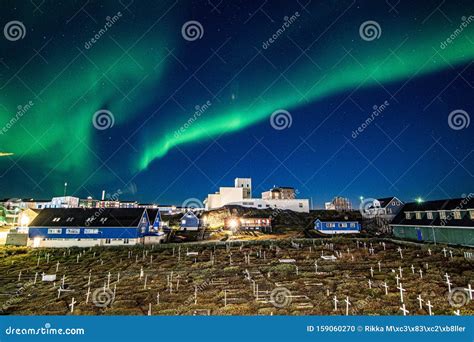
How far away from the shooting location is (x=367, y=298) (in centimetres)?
1435

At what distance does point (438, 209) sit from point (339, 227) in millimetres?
17266

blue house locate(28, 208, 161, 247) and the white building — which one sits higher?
the white building

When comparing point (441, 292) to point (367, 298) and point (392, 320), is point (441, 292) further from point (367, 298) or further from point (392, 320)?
point (392, 320)

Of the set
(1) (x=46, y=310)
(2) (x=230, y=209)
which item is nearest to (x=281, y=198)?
(2) (x=230, y=209)

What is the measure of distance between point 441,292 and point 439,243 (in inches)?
804

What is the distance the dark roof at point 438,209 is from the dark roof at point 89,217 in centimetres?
4014

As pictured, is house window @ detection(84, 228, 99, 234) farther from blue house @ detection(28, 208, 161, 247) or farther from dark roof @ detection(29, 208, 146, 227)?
dark roof @ detection(29, 208, 146, 227)

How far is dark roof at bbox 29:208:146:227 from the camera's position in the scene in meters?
A: 36.5

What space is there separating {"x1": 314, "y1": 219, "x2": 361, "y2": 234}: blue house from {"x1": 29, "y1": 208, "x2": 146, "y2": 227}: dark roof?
108 ft

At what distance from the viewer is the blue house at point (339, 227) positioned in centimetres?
4709

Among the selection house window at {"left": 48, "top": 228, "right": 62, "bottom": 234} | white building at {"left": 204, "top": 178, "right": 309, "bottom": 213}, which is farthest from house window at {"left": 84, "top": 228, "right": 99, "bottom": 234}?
white building at {"left": 204, "top": 178, "right": 309, "bottom": 213}

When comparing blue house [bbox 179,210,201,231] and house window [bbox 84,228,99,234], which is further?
blue house [bbox 179,210,201,231]

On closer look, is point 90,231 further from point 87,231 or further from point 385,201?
point 385,201

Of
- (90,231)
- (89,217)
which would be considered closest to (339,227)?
(90,231)
